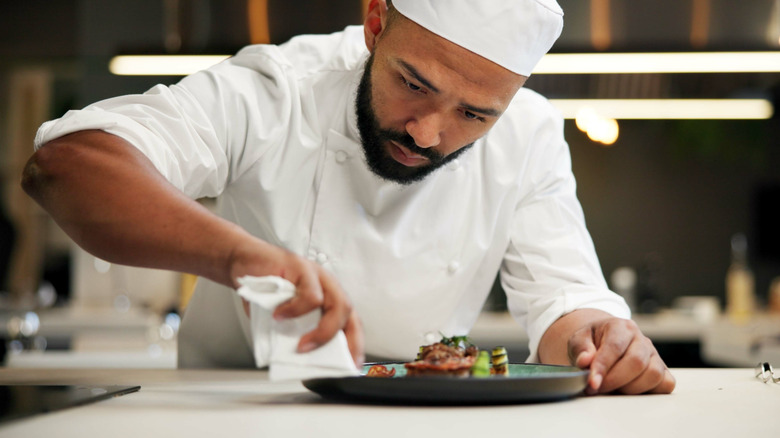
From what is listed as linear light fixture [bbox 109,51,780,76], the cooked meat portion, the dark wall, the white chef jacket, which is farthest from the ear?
the dark wall

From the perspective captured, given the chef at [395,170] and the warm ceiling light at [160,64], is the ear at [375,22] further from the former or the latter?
the warm ceiling light at [160,64]

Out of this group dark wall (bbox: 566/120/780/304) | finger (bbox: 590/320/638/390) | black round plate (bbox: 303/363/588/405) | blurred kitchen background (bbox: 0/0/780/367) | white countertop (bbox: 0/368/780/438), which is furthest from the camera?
dark wall (bbox: 566/120/780/304)

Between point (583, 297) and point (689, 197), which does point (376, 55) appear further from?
point (689, 197)

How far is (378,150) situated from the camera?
4.45 feet

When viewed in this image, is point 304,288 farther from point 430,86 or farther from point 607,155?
point 607,155

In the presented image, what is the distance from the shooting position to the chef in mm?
1103

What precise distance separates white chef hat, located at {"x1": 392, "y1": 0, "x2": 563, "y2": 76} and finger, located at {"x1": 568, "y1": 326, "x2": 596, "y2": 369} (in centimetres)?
42

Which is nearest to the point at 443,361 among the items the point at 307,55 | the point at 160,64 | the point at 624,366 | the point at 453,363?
the point at 453,363

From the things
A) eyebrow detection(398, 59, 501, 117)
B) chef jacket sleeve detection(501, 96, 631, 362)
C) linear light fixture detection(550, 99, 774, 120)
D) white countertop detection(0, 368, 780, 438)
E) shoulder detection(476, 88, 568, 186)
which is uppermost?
linear light fixture detection(550, 99, 774, 120)

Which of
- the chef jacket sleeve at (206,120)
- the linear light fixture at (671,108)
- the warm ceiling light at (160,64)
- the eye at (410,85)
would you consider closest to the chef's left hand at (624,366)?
the eye at (410,85)

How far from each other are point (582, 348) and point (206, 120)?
0.65 metres

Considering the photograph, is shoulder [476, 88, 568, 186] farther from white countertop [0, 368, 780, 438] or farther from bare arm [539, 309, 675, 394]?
white countertop [0, 368, 780, 438]

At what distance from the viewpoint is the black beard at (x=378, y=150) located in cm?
133

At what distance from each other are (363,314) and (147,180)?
62cm
